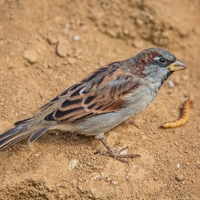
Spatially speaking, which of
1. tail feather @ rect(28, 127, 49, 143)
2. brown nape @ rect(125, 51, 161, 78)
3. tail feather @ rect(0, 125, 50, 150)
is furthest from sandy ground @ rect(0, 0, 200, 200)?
brown nape @ rect(125, 51, 161, 78)

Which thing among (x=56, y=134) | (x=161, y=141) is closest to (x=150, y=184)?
(x=161, y=141)

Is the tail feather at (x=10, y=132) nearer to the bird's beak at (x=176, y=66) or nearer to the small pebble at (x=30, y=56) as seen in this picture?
the small pebble at (x=30, y=56)

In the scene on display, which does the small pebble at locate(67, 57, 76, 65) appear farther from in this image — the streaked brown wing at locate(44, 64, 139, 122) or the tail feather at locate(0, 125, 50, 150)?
the tail feather at locate(0, 125, 50, 150)

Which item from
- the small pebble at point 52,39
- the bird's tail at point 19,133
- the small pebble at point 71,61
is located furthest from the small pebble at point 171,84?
the bird's tail at point 19,133

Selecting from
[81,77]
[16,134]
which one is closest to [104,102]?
[16,134]

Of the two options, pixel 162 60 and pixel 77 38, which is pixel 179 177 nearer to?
pixel 162 60

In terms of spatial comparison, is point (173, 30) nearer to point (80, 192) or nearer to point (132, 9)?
point (132, 9)
